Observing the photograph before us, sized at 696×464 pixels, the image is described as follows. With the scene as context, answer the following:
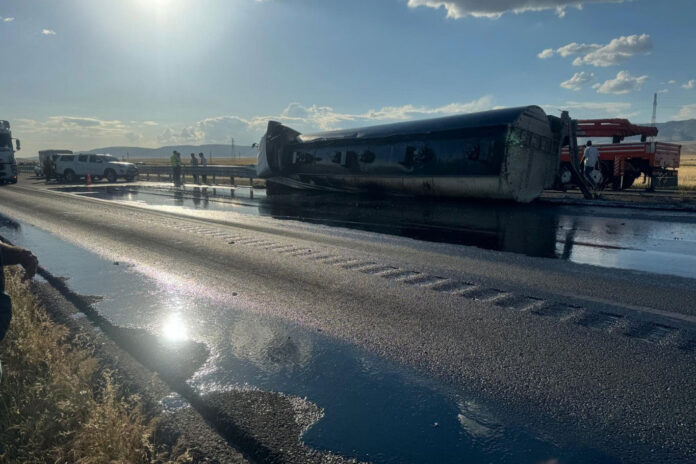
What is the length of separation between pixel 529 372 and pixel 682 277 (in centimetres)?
360

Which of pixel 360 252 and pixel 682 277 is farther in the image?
pixel 360 252

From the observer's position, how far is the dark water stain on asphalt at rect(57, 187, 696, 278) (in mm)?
6492

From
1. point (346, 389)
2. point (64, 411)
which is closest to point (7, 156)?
point (64, 411)

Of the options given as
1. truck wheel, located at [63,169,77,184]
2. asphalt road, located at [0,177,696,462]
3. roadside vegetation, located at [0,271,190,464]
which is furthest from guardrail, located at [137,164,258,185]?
roadside vegetation, located at [0,271,190,464]

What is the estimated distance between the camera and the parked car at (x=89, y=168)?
28.6 metres

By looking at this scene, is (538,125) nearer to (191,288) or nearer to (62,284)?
(191,288)

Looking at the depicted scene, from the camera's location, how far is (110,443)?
2.12 meters

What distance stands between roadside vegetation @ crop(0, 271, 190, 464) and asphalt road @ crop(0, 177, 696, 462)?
1.66 metres

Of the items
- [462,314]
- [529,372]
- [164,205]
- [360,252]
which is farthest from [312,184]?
[529,372]

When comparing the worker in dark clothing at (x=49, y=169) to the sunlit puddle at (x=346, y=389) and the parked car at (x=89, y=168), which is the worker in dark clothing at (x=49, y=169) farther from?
the sunlit puddle at (x=346, y=389)

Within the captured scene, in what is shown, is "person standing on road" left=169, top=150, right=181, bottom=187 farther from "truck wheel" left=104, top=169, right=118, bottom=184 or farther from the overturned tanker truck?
the overturned tanker truck

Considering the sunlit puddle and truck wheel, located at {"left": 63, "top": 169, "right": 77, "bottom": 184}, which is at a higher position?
truck wheel, located at {"left": 63, "top": 169, "right": 77, "bottom": 184}

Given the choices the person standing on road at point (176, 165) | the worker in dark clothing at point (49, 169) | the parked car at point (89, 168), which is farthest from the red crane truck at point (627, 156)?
the worker in dark clothing at point (49, 169)

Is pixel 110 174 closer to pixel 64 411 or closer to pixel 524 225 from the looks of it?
pixel 524 225
